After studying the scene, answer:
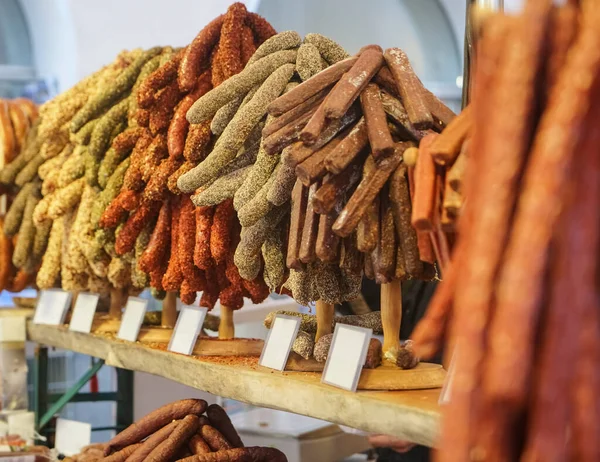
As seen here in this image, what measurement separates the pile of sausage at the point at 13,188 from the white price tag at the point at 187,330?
803 mm

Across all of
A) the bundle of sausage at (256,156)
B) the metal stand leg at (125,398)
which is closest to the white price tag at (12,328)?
the metal stand leg at (125,398)

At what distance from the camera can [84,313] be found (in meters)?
2.32

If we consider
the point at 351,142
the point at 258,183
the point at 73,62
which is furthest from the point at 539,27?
the point at 73,62

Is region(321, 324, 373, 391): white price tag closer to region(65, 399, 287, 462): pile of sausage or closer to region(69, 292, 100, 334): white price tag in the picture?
region(65, 399, 287, 462): pile of sausage

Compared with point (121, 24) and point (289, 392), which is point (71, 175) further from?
point (121, 24)

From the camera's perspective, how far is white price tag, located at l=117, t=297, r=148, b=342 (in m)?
2.11

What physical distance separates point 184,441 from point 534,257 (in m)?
1.30

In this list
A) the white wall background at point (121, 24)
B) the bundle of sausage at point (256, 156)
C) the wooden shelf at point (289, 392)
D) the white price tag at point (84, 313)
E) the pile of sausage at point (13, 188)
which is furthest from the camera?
the white wall background at point (121, 24)

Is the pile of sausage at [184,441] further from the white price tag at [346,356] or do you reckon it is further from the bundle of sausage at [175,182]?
the white price tag at [346,356]

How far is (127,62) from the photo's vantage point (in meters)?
2.33

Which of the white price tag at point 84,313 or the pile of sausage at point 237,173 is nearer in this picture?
the pile of sausage at point 237,173

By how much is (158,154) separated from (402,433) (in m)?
1.03

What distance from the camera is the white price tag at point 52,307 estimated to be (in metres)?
2.50

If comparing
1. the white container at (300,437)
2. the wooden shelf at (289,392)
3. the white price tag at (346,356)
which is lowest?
the white container at (300,437)
